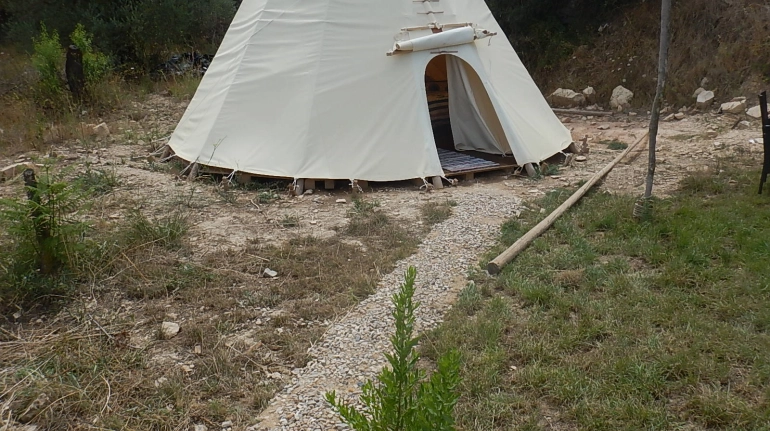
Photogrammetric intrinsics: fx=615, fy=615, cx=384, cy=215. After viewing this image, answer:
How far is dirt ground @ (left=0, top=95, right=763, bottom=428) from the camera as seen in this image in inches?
174

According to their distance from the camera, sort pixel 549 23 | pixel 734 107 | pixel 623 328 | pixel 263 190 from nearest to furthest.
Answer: pixel 623 328
pixel 263 190
pixel 734 107
pixel 549 23

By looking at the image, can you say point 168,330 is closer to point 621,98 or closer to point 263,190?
point 263,190

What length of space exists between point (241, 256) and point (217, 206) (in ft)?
4.32

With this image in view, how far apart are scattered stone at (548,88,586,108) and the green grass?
254 inches

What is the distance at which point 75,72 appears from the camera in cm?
945

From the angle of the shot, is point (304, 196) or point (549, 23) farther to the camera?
point (549, 23)

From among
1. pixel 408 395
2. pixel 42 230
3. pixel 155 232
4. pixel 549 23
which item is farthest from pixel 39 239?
pixel 549 23

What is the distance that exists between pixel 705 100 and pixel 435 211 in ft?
21.8

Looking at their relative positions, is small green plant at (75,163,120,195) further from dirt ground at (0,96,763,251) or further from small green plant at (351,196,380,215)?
small green plant at (351,196,380,215)

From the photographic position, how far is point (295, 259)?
4617mm

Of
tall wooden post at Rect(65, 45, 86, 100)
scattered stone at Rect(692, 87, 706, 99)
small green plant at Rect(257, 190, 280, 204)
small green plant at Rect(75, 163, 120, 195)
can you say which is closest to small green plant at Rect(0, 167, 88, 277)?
small green plant at Rect(257, 190, 280, 204)

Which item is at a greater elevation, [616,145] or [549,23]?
[549,23]

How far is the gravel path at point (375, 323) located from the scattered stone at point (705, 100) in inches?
234

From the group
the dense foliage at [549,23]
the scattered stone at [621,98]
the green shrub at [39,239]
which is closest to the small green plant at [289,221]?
the green shrub at [39,239]
